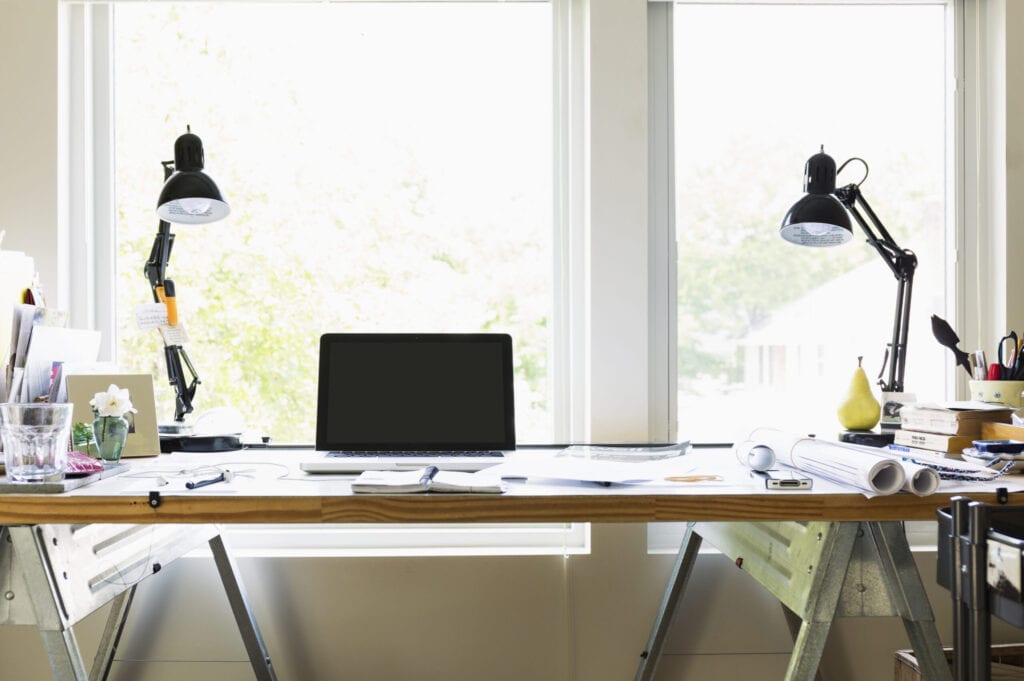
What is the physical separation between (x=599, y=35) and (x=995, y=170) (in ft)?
3.77

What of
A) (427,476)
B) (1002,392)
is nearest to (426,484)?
(427,476)

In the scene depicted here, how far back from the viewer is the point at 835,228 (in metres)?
1.81

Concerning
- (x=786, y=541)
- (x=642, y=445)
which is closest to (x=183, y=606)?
(x=642, y=445)

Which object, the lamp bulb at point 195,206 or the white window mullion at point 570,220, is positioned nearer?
the lamp bulb at point 195,206

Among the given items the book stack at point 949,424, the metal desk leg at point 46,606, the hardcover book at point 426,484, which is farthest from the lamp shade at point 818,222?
the metal desk leg at point 46,606

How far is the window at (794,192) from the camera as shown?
2217 millimetres

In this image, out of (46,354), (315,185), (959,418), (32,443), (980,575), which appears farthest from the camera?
(315,185)

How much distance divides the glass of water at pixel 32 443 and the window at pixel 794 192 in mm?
1528

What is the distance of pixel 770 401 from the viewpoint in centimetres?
223

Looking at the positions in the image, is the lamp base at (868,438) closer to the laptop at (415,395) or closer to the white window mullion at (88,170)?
the laptop at (415,395)

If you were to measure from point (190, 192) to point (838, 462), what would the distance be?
1.44 metres

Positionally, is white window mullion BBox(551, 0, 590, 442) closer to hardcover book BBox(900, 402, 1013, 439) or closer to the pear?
the pear

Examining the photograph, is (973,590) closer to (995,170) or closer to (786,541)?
(786,541)

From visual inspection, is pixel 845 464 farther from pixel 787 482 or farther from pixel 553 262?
pixel 553 262
